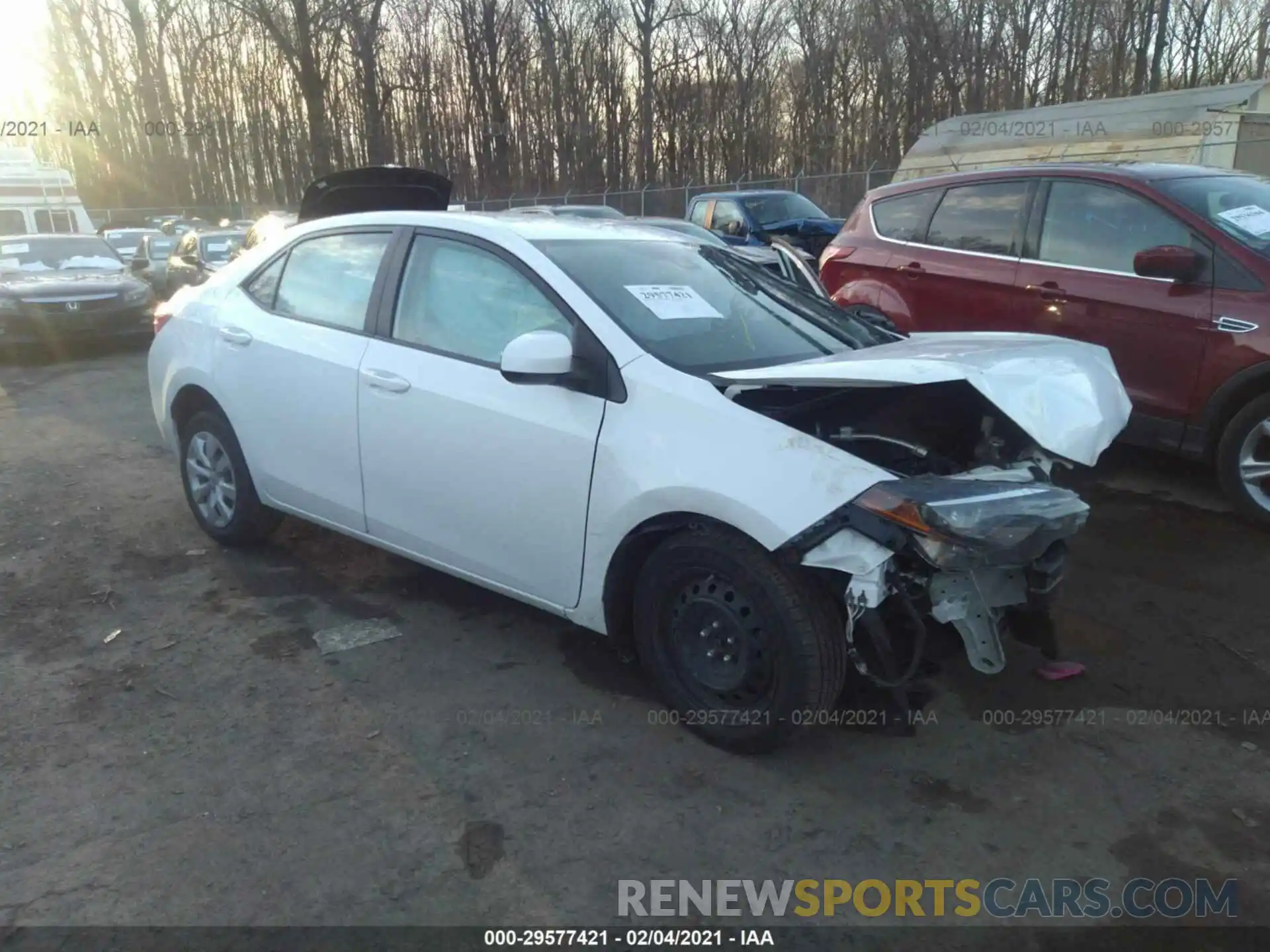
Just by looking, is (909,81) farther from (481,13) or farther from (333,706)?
(333,706)

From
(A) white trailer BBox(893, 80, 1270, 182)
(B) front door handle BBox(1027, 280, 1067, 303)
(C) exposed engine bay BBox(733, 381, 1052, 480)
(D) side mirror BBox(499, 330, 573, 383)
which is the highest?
(A) white trailer BBox(893, 80, 1270, 182)

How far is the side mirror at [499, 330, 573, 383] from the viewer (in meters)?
3.17

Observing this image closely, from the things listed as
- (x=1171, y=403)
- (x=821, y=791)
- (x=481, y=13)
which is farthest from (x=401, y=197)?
(x=481, y=13)

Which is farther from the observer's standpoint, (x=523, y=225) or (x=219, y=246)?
(x=219, y=246)

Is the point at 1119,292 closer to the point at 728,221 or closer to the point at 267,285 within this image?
the point at 267,285

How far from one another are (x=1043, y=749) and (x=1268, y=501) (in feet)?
8.92

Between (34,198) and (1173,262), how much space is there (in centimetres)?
2055

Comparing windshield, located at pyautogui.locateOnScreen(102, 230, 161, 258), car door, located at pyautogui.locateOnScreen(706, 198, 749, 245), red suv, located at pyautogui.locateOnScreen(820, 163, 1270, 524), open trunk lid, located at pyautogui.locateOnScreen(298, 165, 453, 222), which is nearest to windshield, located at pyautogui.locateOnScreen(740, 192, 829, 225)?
car door, located at pyautogui.locateOnScreen(706, 198, 749, 245)

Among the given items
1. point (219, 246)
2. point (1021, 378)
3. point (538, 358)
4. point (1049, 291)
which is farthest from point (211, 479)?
point (219, 246)

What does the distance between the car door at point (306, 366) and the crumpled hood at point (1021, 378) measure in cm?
173

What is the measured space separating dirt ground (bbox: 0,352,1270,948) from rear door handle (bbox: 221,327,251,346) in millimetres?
1150

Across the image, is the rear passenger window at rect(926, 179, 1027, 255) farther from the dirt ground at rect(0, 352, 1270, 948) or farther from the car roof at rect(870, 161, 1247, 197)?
the dirt ground at rect(0, 352, 1270, 948)

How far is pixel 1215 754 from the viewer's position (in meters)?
3.13

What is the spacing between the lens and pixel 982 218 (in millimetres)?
6352
